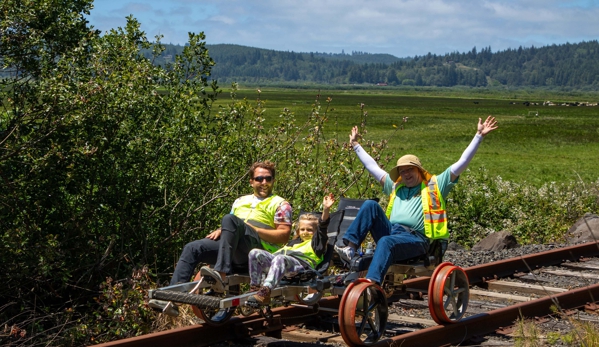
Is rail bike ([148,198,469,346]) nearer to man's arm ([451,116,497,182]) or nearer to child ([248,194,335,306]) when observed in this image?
child ([248,194,335,306])

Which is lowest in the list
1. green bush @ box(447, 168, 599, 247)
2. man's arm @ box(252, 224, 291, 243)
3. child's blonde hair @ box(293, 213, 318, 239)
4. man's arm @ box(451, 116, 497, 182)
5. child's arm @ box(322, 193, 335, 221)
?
green bush @ box(447, 168, 599, 247)

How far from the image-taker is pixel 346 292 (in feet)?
20.9

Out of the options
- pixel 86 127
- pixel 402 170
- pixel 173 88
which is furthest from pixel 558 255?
pixel 86 127

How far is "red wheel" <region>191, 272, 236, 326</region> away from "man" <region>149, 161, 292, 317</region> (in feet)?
0.67

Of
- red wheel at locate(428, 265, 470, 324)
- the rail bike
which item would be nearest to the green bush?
red wheel at locate(428, 265, 470, 324)

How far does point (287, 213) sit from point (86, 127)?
9.67 feet

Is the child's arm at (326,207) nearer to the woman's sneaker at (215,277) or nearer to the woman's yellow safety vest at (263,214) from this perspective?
the woman's yellow safety vest at (263,214)

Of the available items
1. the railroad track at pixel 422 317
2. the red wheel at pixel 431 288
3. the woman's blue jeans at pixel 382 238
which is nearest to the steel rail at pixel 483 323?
the railroad track at pixel 422 317

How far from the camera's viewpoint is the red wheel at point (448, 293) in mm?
6977

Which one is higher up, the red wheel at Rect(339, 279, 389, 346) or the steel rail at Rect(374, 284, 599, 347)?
the red wheel at Rect(339, 279, 389, 346)

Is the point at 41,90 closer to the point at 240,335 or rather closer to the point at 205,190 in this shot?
the point at 205,190

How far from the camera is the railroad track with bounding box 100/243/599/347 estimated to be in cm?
670

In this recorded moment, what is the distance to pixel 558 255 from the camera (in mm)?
11359

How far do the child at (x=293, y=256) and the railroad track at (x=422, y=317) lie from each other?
72 centimetres
